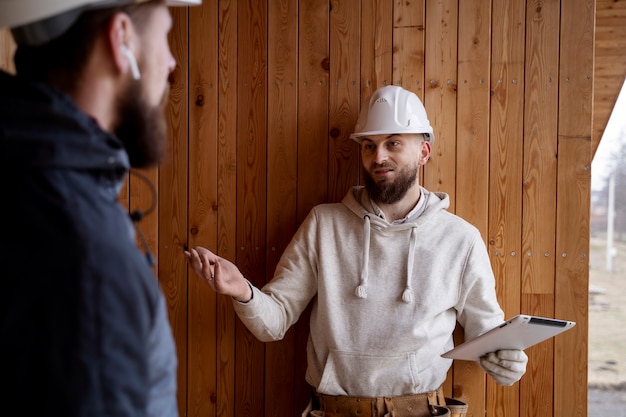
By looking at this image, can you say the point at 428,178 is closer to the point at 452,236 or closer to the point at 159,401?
the point at 452,236

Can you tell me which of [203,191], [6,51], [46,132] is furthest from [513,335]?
[6,51]

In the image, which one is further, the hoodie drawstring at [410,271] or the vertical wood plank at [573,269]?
the vertical wood plank at [573,269]

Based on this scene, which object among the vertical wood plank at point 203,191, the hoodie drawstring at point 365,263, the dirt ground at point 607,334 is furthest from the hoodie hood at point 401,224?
the dirt ground at point 607,334

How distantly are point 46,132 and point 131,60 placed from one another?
24 cm

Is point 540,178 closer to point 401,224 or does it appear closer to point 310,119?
point 401,224

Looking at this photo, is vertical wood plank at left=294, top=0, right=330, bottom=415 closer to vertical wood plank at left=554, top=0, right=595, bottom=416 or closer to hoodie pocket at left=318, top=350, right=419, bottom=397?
hoodie pocket at left=318, top=350, right=419, bottom=397

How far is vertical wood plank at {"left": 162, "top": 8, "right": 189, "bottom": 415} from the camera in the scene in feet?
8.62

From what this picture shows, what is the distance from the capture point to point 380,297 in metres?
2.25

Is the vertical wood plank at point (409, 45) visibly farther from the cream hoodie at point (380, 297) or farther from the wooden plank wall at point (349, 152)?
the cream hoodie at point (380, 297)

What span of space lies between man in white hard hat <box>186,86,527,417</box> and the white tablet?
2.8 inches

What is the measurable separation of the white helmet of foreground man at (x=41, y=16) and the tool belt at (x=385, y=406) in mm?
1647

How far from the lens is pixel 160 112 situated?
1200 mm

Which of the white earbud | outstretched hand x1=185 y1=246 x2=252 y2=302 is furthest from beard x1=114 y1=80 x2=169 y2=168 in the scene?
outstretched hand x1=185 y1=246 x2=252 y2=302

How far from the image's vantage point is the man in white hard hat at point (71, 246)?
83cm
